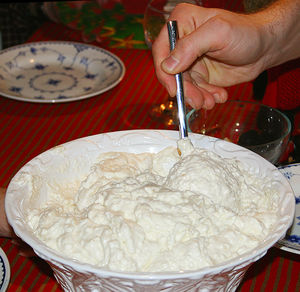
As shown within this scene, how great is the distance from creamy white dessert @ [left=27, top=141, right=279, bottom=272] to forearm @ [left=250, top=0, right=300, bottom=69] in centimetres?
50

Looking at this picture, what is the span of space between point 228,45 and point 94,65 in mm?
649

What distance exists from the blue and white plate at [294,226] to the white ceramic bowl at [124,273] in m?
0.12

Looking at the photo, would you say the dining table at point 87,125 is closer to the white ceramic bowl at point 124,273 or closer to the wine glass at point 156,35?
the wine glass at point 156,35

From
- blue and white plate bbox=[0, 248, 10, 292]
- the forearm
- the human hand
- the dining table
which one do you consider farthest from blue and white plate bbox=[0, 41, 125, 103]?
blue and white plate bbox=[0, 248, 10, 292]

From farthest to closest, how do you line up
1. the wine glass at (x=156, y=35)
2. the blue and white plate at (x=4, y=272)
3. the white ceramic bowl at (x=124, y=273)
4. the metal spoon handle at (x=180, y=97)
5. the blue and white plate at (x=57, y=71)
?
1. the blue and white plate at (x=57, y=71)
2. the wine glass at (x=156, y=35)
3. the metal spoon handle at (x=180, y=97)
4. the blue and white plate at (x=4, y=272)
5. the white ceramic bowl at (x=124, y=273)

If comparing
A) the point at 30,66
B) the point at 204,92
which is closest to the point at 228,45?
the point at 204,92

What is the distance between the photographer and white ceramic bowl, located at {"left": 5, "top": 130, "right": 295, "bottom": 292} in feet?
1.76

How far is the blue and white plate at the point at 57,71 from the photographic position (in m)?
1.36

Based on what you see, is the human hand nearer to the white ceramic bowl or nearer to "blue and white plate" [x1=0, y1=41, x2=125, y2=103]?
the white ceramic bowl

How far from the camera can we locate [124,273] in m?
0.52

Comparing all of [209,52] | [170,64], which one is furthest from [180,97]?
[209,52]

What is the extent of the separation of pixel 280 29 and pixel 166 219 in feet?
2.34

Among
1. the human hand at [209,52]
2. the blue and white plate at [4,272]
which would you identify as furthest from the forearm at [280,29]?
the blue and white plate at [4,272]

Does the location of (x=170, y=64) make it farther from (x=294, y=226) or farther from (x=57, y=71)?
(x=57, y=71)
